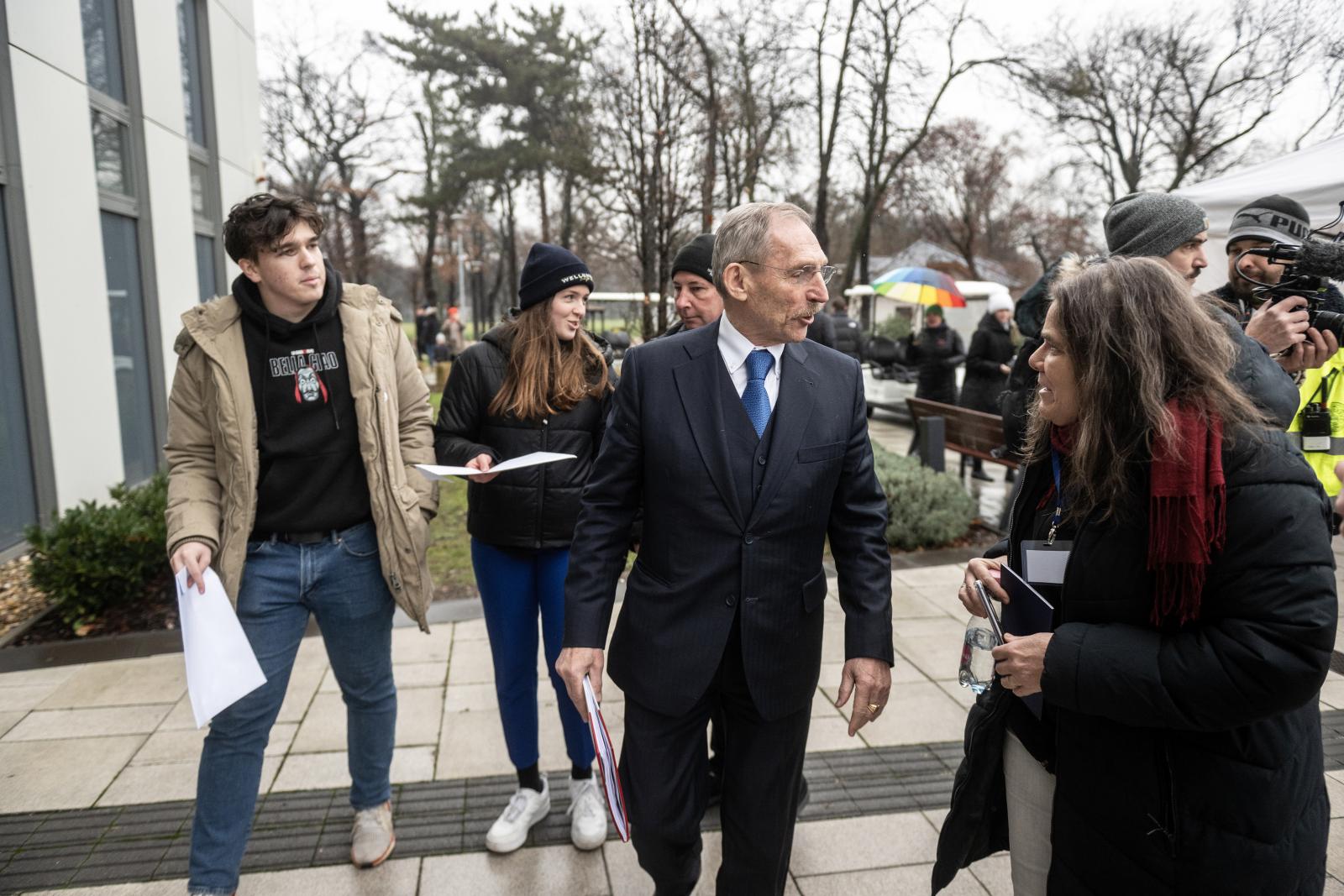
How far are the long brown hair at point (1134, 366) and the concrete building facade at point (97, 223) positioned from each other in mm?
6785

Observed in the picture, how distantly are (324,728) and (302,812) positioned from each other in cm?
68

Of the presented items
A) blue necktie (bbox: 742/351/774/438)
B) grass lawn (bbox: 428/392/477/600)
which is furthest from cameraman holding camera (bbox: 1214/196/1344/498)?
grass lawn (bbox: 428/392/477/600)

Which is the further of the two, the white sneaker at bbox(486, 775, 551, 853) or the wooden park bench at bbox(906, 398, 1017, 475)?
the wooden park bench at bbox(906, 398, 1017, 475)

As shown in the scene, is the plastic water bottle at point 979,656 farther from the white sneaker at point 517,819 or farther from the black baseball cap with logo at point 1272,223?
the black baseball cap with logo at point 1272,223

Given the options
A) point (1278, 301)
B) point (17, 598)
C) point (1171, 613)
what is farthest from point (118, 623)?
point (1278, 301)

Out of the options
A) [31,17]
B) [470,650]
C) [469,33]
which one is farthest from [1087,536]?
[469,33]

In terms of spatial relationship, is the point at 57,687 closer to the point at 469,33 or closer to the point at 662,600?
the point at 662,600

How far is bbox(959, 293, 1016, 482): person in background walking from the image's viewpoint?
9531mm

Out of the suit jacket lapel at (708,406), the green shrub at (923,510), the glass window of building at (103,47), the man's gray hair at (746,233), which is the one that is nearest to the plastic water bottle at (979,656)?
the suit jacket lapel at (708,406)

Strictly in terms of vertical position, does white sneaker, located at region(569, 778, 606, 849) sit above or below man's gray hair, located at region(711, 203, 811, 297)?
below

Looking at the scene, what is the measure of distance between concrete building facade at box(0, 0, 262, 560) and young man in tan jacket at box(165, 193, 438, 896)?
4.69 metres

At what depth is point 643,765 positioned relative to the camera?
88.4 inches

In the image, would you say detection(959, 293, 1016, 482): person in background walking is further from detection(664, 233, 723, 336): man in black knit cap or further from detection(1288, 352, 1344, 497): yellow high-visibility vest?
detection(664, 233, 723, 336): man in black knit cap

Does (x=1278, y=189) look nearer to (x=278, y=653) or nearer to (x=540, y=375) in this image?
(x=540, y=375)
